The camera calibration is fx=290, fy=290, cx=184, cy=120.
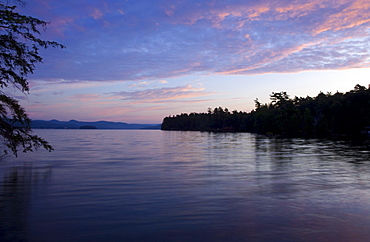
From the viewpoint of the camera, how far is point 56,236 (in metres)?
9.45

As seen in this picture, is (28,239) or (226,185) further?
(226,185)

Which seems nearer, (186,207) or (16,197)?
(186,207)

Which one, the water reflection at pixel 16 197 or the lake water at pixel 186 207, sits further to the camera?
the water reflection at pixel 16 197

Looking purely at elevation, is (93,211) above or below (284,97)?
below

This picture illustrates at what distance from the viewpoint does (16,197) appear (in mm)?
14664

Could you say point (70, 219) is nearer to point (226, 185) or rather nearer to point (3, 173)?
point (226, 185)

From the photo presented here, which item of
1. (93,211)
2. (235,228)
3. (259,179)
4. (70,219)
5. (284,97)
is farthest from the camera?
(284,97)

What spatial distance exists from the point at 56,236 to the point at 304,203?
1061 centimetres

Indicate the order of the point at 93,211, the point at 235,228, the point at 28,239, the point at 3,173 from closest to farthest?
the point at 28,239
the point at 235,228
the point at 93,211
the point at 3,173

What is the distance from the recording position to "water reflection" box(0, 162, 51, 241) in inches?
386

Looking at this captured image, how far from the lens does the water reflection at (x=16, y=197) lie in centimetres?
980

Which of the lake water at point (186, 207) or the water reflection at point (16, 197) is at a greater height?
the water reflection at point (16, 197)

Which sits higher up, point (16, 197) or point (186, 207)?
point (16, 197)

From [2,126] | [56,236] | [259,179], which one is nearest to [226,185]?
[259,179]
